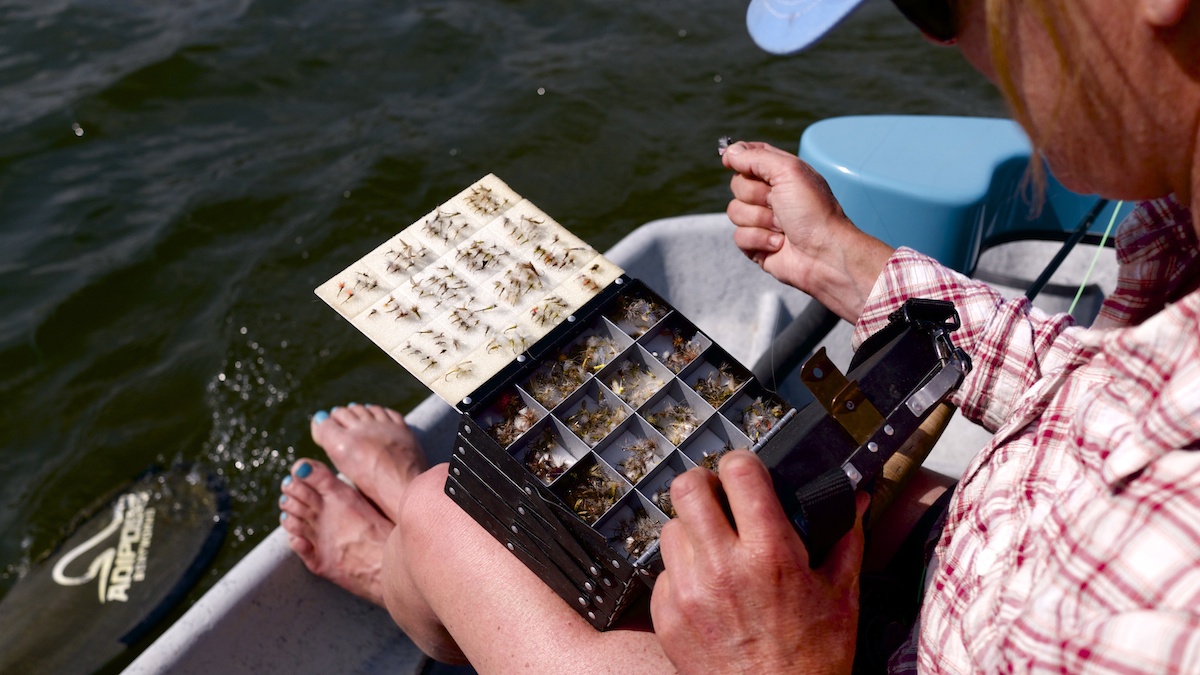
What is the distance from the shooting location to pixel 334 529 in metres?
2.32

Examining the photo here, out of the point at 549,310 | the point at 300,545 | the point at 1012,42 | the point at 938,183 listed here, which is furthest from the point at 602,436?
the point at 938,183

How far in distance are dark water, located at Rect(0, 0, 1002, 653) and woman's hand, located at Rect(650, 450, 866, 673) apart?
96.4 inches

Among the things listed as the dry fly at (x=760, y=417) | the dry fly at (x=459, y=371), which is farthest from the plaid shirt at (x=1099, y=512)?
the dry fly at (x=459, y=371)

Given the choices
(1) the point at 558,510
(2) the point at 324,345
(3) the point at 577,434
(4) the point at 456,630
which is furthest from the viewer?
(2) the point at 324,345

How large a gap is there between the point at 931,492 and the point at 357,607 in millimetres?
1475

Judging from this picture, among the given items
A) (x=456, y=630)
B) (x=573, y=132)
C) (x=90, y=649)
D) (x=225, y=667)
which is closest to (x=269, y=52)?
(x=573, y=132)

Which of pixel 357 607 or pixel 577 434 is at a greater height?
pixel 577 434

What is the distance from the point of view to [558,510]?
4.40ft

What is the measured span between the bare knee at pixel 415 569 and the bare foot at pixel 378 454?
484mm

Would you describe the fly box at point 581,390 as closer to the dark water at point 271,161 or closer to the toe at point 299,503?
the toe at point 299,503

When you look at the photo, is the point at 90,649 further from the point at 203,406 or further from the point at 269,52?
the point at 269,52

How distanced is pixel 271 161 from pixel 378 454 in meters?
2.67

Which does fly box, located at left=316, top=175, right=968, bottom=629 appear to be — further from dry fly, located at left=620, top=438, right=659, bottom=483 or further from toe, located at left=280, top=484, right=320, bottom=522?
toe, located at left=280, top=484, right=320, bottom=522

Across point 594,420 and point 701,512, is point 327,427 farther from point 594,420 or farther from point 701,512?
point 701,512
